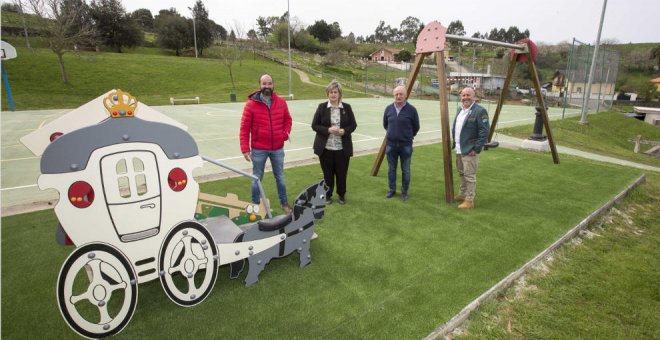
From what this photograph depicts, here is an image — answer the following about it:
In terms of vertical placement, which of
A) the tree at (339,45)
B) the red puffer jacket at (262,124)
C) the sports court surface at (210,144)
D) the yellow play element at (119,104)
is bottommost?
the sports court surface at (210,144)

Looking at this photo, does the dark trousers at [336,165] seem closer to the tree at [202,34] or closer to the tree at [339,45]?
the tree at [202,34]

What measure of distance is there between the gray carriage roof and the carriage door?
0.36ft

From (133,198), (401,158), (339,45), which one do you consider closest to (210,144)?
(401,158)

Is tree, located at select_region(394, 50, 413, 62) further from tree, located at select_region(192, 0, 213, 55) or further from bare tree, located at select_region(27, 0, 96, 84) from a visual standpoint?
bare tree, located at select_region(27, 0, 96, 84)

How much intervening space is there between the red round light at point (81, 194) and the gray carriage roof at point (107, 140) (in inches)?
4.3

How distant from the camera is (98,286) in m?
2.45

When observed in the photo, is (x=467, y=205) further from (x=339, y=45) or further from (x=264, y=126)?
(x=339, y=45)

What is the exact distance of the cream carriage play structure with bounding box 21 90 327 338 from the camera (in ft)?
7.70

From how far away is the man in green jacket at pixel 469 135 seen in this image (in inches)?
188

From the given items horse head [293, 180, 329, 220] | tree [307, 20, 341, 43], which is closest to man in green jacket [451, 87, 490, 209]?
horse head [293, 180, 329, 220]

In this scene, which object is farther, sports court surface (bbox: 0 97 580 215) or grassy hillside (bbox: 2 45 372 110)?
grassy hillside (bbox: 2 45 372 110)

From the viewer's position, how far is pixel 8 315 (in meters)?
2.79

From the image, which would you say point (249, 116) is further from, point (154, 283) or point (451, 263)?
point (451, 263)

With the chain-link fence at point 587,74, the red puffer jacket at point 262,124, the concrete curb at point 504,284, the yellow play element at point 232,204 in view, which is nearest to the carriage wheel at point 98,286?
the yellow play element at point 232,204
